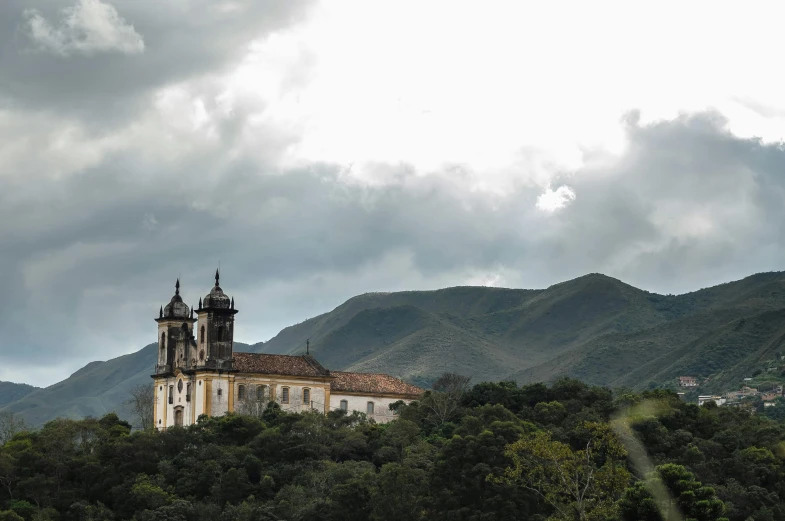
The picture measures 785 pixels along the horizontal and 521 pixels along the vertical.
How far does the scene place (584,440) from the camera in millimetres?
76750

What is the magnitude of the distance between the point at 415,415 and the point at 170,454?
61.1ft

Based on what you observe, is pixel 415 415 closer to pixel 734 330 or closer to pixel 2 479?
pixel 2 479

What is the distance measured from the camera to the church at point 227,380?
296 ft

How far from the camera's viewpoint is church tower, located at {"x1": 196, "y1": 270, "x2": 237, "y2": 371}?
90.7m

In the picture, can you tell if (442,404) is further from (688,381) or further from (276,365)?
(688,381)

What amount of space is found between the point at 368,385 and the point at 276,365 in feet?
25.0

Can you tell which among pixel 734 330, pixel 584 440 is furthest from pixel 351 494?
pixel 734 330

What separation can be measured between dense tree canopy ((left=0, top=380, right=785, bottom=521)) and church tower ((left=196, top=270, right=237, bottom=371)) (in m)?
5.72

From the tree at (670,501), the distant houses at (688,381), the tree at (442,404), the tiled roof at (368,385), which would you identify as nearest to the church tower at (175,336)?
the tiled roof at (368,385)

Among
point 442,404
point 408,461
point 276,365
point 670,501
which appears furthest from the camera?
point 276,365

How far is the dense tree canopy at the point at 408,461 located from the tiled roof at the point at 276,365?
5126 mm

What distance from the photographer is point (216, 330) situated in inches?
3605

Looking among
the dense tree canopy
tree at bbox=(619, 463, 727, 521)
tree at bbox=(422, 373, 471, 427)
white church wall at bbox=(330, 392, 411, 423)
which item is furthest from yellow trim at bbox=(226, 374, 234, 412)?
tree at bbox=(619, 463, 727, 521)

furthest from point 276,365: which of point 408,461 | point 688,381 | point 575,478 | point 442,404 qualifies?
point 688,381
